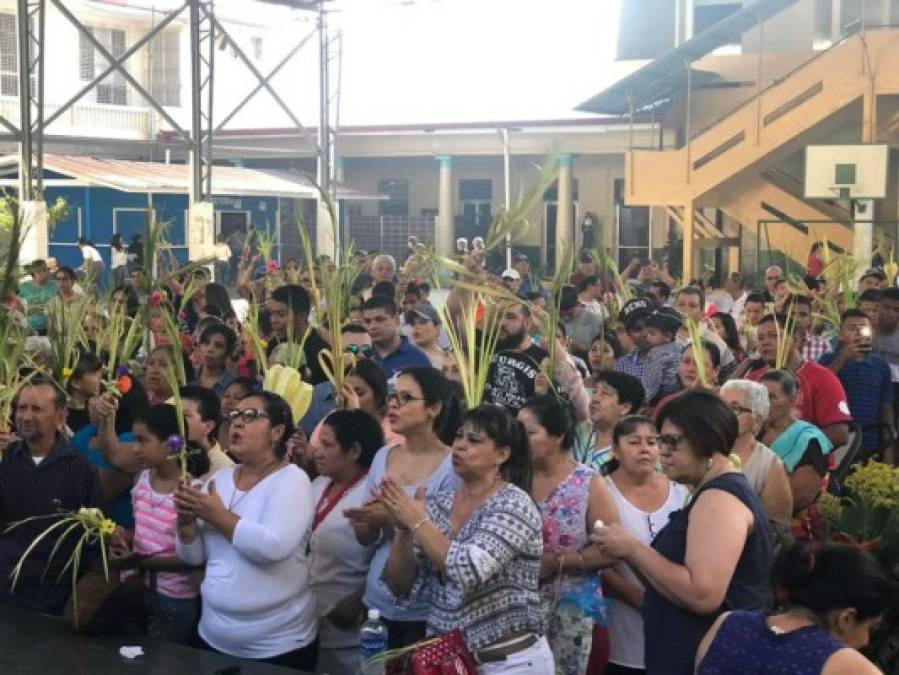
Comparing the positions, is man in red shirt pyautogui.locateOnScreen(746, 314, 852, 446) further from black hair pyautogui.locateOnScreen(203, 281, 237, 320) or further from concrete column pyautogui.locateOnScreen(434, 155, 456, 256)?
concrete column pyautogui.locateOnScreen(434, 155, 456, 256)

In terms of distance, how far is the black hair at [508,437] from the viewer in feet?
13.9

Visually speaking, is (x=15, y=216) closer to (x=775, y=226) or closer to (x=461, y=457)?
(x=461, y=457)

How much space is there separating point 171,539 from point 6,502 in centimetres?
66

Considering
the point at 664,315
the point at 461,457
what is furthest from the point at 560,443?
the point at 664,315

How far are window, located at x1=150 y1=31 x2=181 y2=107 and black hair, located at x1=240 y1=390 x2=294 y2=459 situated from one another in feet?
98.2

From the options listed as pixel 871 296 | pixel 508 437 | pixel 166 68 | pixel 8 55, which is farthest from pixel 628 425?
pixel 166 68

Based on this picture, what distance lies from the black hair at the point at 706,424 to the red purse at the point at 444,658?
0.84m

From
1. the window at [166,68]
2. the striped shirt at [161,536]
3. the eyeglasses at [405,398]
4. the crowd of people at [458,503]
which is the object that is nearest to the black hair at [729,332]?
the crowd of people at [458,503]

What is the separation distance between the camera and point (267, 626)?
4.66 meters

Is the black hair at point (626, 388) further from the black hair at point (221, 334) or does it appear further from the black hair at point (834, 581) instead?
the black hair at point (834, 581)

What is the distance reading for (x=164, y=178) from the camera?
27438 mm

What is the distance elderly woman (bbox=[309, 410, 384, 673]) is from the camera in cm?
499

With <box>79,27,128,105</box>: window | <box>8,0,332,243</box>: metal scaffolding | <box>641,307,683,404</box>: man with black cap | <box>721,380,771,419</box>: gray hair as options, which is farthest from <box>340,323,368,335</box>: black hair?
<box>79,27,128,105</box>: window

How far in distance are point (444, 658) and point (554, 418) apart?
1.14 m
